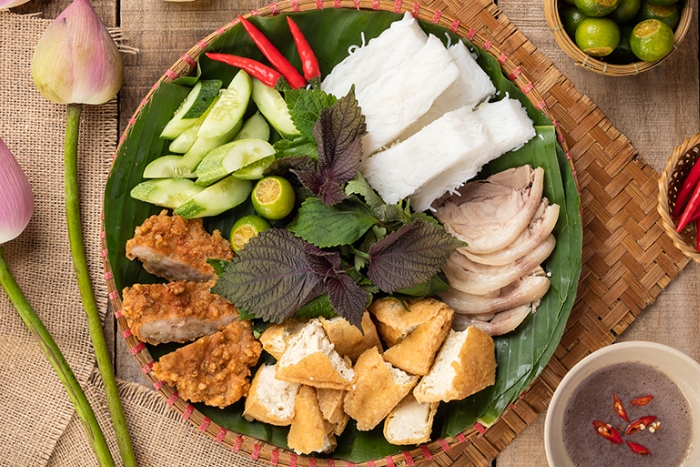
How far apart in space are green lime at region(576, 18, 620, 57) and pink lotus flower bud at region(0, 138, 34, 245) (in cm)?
301

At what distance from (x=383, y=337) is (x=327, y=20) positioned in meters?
1.72

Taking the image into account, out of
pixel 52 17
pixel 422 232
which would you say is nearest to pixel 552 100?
pixel 422 232

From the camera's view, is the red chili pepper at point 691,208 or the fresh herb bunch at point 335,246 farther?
the red chili pepper at point 691,208

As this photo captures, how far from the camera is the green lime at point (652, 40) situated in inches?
124

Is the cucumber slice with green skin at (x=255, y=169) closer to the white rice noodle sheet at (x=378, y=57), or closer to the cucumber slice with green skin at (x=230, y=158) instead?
the cucumber slice with green skin at (x=230, y=158)

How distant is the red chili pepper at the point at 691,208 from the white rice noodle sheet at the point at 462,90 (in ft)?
3.69

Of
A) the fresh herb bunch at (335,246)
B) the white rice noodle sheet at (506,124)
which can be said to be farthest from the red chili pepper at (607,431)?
the white rice noodle sheet at (506,124)

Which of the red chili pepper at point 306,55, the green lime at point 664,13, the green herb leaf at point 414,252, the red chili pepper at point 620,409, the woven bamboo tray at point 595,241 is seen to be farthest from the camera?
the woven bamboo tray at point 595,241

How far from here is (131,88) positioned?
11.9 ft

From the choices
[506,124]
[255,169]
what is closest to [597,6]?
[506,124]

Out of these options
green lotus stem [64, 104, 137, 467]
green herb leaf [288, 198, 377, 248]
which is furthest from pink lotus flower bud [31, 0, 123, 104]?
green herb leaf [288, 198, 377, 248]

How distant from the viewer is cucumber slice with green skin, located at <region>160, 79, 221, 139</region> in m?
3.34

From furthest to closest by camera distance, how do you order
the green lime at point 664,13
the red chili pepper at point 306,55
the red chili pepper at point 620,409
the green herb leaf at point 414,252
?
1. the red chili pepper at point 306,55
2. the green lime at point 664,13
3. the red chili pepper at point 620,409
4. the green herb leaf at point 414,252

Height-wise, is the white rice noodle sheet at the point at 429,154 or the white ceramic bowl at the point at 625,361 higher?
the white rice noodle sheet at the point at 429,154
